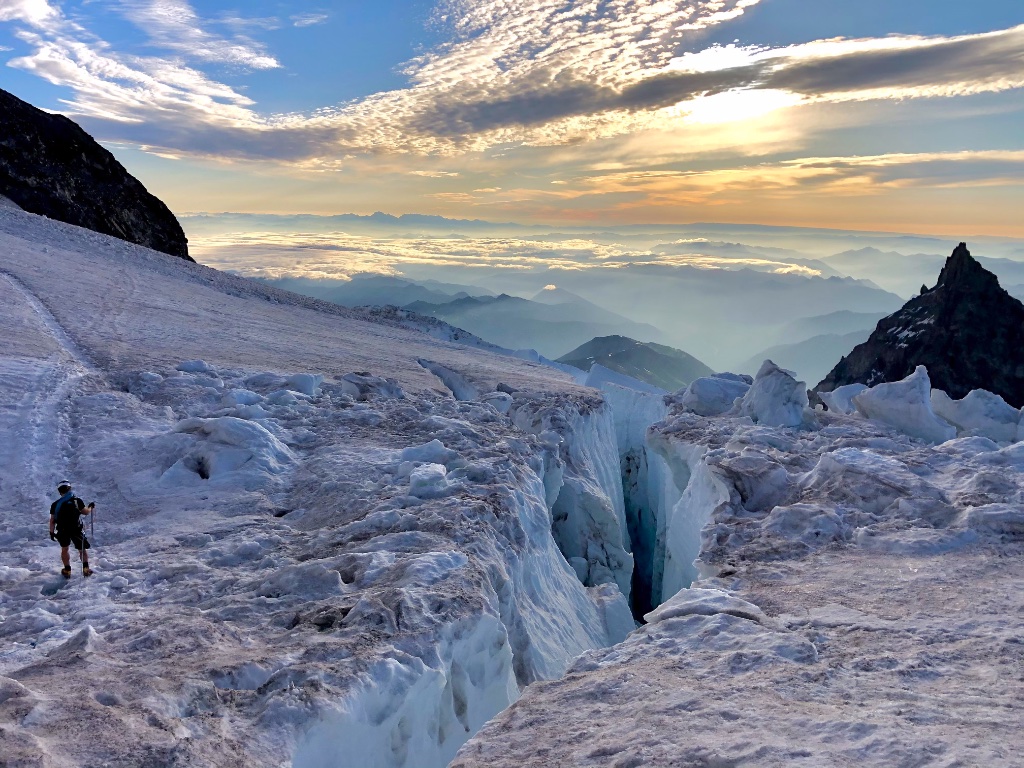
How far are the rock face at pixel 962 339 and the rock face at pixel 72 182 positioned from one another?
198 feet

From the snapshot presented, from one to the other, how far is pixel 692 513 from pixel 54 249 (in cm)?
2688

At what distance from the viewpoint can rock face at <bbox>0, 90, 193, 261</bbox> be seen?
1785 inches

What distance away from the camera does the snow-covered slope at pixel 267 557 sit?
17.6 feet

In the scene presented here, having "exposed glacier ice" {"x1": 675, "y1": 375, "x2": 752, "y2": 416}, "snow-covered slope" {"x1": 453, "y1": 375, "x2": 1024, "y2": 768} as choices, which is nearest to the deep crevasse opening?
"exposed glacier ice" {"x1": 675, "y1": 375, "x2": 752, "y2": 416}

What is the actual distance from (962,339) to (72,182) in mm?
69915

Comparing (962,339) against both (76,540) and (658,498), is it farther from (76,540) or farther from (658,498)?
(76,540)

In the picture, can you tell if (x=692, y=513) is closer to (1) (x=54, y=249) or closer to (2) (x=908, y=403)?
(2) (x=908, y=403)

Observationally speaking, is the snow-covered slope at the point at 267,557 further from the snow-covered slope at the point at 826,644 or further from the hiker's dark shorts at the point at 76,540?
Answer: the snow-covered slope at the point at 826,644

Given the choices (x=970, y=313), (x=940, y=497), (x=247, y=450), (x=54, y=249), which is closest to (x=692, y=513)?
(x=940, y=497)

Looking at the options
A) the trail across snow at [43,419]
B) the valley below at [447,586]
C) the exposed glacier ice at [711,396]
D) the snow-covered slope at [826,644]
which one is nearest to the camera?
the snow-covered slope at [826,644]

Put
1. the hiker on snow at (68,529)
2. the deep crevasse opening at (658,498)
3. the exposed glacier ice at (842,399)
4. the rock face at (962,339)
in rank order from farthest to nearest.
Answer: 1. the rock face at (962,339)
2. the exposed glacier ice at (842,399)
3. the deep crevasse opening at (658,498)
4. the hiker on snow at (68,529)

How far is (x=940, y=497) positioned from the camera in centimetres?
1044

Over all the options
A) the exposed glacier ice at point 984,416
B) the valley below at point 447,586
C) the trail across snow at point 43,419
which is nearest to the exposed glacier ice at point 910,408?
the valley below at point 447,586

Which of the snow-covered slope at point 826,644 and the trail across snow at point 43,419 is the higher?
the trail across snow at point 43,419
